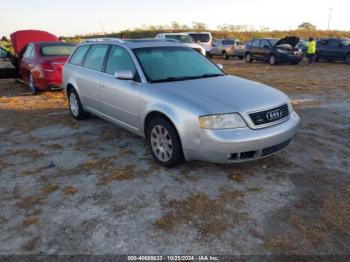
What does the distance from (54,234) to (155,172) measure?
1581 millimetres

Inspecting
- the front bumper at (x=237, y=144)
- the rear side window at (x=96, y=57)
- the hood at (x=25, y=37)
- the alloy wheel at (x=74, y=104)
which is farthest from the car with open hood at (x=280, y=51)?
the front bumper at (x=237, y=144)

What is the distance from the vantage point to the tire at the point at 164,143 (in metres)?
4.04

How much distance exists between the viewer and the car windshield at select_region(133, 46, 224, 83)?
466 cm

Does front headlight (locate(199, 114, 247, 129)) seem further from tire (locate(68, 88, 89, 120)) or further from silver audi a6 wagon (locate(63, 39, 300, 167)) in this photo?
tire (locate(68, 88, 89, 120))

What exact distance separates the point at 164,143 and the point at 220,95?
0.96 m

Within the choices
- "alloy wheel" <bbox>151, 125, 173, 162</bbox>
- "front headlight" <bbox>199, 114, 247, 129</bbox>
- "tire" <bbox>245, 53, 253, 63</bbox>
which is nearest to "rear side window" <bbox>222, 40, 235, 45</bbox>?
"tire" <bbox>245, 53, 253, 63</bbox>

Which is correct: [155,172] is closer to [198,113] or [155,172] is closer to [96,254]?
[198,113]

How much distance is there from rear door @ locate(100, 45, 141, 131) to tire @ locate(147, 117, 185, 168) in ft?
1.36

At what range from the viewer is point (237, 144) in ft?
12.1

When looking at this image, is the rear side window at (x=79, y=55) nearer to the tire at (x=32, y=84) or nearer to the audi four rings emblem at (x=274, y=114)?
the tire at (x=32, y=84)

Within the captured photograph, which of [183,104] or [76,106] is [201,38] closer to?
[76,106]

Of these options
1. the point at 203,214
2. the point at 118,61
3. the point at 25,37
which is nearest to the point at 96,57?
the point at 118,61

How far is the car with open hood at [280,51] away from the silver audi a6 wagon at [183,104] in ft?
46.6

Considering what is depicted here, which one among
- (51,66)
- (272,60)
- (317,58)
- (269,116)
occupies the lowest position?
(317,58)
